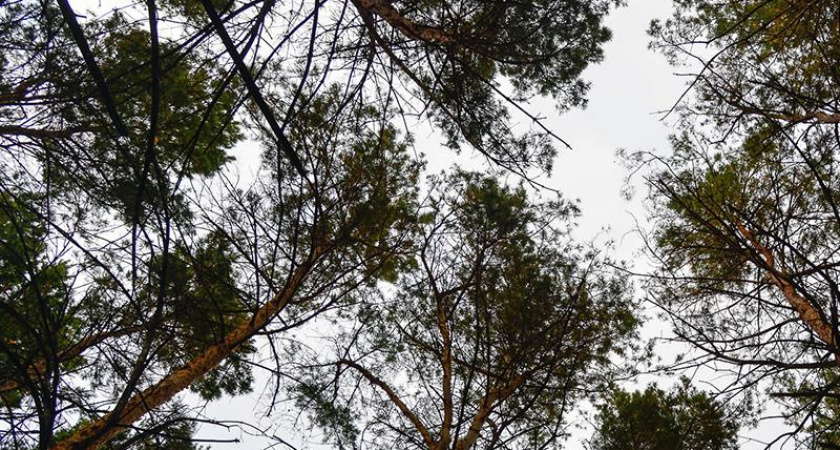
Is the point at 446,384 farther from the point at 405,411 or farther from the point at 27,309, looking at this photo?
the point at 27,309

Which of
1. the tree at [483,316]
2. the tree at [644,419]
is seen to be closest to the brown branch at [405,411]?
the tree at [483,316]

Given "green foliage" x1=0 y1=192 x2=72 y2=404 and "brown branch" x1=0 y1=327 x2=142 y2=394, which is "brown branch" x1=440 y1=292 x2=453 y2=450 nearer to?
"brown branch" x1=0 y1=327 x2=142 y2=394

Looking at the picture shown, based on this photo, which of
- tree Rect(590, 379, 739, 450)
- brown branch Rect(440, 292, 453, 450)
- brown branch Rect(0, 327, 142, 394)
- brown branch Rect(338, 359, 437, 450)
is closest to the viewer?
brown branch Rect(0, 327, 142, 394)

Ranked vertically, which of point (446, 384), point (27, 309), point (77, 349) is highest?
point (77, 349)

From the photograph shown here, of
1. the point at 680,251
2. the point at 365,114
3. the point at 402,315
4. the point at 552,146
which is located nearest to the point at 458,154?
the point at 552,146

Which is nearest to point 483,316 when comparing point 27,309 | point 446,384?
point 446,384

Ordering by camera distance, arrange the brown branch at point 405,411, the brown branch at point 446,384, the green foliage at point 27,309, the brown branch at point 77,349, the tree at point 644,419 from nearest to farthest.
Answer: the green foliage at point 27,309
the brown branch at point 77,349
the brown branch at point 446,384
the brown branch at point 405,411
the tree at point 644,419

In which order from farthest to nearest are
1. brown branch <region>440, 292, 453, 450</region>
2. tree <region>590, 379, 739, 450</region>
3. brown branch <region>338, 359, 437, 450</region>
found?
tree <region>590, 379, 739, 450</region>
brown branch <region>338, 359, 437, 450</region>
brown branch <region>440, 292, 453, 450</region>

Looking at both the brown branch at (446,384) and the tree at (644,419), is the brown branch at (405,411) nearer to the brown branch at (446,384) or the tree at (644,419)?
the brown branch at (446,384)

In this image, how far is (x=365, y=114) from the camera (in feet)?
20.1

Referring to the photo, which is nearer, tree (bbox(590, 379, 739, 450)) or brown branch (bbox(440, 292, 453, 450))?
brown branch (bbox(440, 292, 453, 450))

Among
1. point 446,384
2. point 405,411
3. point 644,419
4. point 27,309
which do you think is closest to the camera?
point 27,309

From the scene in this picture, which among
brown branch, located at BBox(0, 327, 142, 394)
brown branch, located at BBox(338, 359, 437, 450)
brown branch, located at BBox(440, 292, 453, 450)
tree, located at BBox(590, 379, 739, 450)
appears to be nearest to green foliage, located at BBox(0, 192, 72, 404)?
brown branch, located at BBox(0, 327, 142, 394)

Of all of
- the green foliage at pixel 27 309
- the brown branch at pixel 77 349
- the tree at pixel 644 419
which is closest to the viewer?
the green foliage at pixel 27 309
